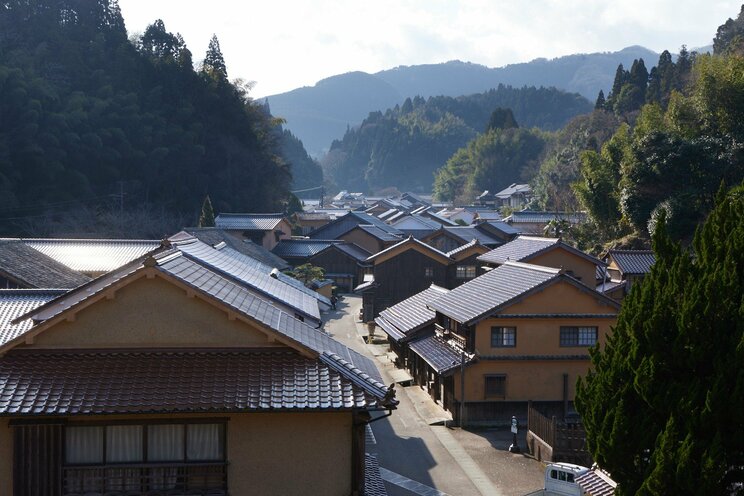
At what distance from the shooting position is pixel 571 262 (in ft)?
109

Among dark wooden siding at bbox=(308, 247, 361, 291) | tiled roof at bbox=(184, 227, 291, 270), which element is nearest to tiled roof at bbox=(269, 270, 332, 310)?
tiled roof at bbox=(184, 227, 291, 270)

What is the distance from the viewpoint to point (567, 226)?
170ft

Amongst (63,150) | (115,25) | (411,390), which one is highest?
(115,25)

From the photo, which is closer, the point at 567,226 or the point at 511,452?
the point at 511,452

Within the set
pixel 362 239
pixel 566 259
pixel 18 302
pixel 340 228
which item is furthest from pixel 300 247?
pixel 18 302

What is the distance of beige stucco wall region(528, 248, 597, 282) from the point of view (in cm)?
3312

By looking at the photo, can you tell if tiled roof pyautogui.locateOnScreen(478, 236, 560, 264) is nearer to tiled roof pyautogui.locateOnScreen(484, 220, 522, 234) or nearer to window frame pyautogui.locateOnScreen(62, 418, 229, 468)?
window frame pyautogui.locateOnScreen(62, 418, 229, 468)

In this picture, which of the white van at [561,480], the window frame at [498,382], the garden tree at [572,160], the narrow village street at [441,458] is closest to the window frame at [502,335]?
the window frame at [498,382]

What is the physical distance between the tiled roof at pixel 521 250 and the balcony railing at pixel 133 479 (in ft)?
79.3

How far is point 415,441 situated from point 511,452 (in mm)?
2546

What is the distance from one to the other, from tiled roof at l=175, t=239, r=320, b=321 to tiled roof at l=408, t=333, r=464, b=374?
385 cm

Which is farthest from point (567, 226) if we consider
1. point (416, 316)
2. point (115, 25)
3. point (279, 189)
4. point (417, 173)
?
point (417, 173)

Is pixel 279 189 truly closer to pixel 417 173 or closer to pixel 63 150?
pixel 63 150

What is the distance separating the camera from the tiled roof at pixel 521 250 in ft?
109
